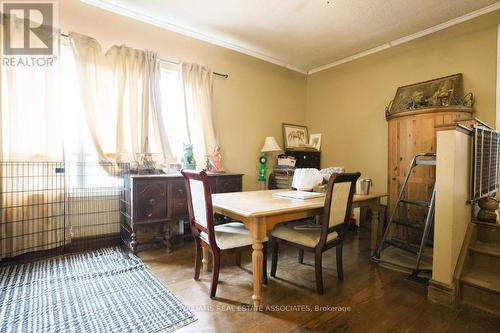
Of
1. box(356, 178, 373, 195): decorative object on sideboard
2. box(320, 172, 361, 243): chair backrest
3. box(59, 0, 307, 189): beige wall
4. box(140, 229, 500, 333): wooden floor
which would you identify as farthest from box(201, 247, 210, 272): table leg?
box(59, 0, 307, 189): beige wall

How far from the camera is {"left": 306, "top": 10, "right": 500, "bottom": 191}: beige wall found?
2818 millimetres

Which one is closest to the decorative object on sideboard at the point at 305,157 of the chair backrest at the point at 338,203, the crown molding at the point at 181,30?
the crown molding at the point at 181,30

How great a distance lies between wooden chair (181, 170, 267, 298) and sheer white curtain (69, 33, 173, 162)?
1295mm

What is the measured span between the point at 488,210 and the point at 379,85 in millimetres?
2240

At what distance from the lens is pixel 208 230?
5.62 ft

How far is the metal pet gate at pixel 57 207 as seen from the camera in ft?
7.41

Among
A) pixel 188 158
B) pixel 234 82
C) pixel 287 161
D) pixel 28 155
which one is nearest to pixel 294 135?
pixel 287 161

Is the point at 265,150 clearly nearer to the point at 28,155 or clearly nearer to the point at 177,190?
the point at 177,190

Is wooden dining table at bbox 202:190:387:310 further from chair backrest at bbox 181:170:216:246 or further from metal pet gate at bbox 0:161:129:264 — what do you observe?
metal pet gate at bbox 0:161:129:264

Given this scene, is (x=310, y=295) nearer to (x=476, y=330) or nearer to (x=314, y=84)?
(x=476, y=330)

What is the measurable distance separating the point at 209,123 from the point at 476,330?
123 inches

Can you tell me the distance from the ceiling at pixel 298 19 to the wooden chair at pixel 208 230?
6.95 ft

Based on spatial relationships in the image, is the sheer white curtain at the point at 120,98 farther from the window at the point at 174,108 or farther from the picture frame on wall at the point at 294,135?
the picture frame on wall at the point at 294,135

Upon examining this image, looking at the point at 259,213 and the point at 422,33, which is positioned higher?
the point at 422,33
